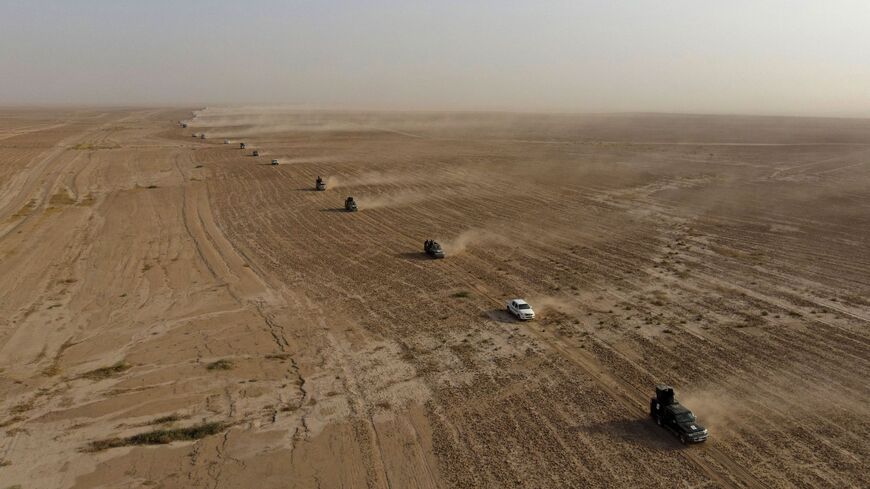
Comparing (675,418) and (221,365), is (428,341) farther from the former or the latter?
(675,418)

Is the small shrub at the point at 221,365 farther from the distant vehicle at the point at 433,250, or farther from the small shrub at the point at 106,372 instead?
the distant vehicle at the point at 433,250

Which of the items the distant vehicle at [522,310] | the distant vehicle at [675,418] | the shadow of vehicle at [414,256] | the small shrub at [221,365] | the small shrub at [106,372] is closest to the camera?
the distant vehicle at [675,418]

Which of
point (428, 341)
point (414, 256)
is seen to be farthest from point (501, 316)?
point (414, 256)

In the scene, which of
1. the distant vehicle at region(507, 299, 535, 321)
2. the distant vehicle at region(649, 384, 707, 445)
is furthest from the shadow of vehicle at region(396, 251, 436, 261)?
the distant vehicle at region(649, 384, 707, 445)

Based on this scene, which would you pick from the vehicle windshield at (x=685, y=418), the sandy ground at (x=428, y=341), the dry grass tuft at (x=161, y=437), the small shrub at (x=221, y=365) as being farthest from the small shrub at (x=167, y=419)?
the vehicle windshield at (x=685, y=418)

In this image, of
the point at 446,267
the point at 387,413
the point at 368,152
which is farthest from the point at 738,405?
the point at 368,152

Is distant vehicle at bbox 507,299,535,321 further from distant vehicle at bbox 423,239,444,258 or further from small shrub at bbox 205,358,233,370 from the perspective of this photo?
small shrub at bbox 205,358,233,370
